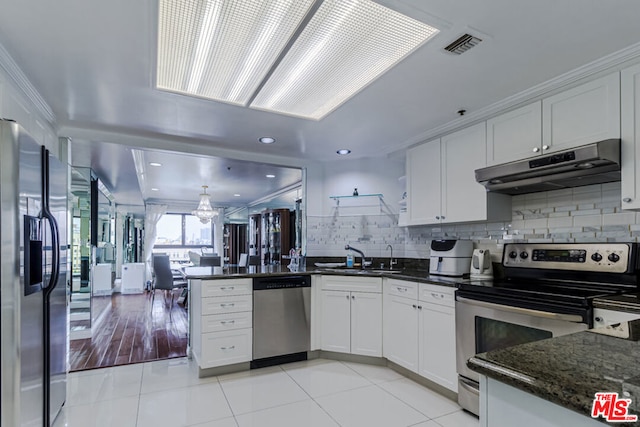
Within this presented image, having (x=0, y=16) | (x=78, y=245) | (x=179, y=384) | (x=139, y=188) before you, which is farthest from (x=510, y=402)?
(x=139, y=188)

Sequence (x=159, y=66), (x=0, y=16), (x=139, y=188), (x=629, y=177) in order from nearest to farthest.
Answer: (x=0, y=16) → (x=629, y=177) → (x=159, y=66) → (x=139, y=188)

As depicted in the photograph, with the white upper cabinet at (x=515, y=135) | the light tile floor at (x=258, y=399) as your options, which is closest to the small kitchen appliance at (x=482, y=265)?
the white upper cabinet at (x=515, y=135)

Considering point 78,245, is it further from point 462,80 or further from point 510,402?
point 510,402

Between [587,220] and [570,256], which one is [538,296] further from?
[587,220]

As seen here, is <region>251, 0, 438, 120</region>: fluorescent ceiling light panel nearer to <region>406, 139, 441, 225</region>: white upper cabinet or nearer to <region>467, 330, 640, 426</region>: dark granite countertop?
<region>406, 139, 441, 225</region>: white upper cabinet

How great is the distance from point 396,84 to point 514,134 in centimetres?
97

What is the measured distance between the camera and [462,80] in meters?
2.31

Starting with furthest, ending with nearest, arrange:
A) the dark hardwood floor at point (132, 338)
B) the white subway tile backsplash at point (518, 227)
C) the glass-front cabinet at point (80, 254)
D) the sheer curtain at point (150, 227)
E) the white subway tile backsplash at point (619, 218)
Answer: the sheer curtain at point (150, 227)
the glass-front cabinet at point (80, 254)
the dark hardwood floor at point (132, 338)
the white subway tile backsplash at point (518, 227)
the white subway tile backsplash at point (619, 218)

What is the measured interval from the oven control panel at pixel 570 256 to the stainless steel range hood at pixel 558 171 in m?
0.42

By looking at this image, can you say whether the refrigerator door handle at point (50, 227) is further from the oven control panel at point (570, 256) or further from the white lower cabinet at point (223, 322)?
the oven control panel at point (570, 256)

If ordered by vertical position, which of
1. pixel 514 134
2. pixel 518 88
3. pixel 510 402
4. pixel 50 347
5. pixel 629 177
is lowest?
pixel 50 347

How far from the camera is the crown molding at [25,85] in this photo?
2001 millimetres

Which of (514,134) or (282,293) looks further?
(282,293)

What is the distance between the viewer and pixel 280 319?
3.34m
